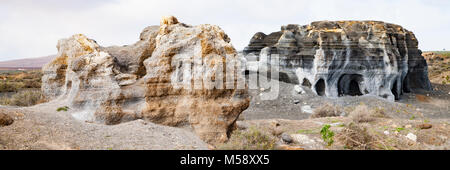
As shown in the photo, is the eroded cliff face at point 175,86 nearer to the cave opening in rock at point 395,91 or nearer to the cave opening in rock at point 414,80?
the cave opening in rock at point 395,91

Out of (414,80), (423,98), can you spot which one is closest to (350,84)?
(423,98)

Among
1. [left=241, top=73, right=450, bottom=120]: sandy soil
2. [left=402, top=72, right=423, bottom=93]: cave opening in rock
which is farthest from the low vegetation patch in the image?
[left=402, top=72, right=423, bottom=93]: cave opening in rock

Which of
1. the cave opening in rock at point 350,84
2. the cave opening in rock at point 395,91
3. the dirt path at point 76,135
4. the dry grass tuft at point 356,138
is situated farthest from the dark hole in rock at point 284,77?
the dirt path at point 76,135

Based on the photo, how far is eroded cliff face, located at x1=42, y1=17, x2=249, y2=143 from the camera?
579 centimetres

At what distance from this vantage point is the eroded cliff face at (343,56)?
17078 mm

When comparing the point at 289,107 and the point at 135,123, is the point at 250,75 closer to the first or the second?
the point at 289,107

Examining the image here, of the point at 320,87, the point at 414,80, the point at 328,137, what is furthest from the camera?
the point at 414,80

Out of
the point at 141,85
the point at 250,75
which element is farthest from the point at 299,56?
the point at 141,85

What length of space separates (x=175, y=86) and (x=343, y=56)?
45.0ft

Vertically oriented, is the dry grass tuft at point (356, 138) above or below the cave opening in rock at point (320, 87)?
above

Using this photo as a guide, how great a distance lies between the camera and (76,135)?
13.9 ft

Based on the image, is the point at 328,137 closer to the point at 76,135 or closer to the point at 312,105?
the point at 76,135
